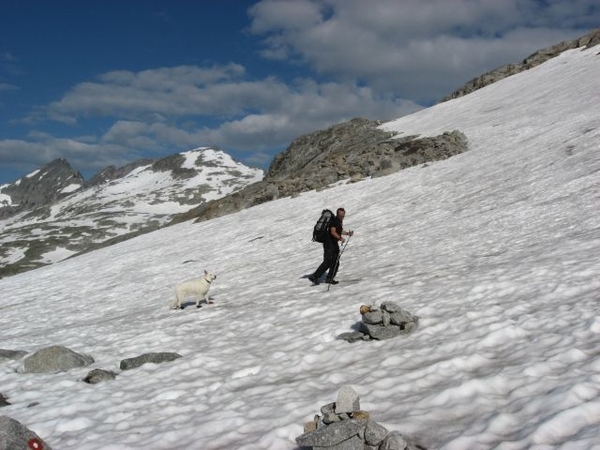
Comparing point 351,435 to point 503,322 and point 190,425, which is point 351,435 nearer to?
point 190,425

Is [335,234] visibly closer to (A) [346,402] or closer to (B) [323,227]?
(B) [323,227]

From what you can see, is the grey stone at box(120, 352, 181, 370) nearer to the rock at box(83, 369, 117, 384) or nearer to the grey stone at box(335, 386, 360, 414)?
the rock at box(83, 369, 117, 384)

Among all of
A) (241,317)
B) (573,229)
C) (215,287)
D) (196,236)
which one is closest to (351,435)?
(241,317)

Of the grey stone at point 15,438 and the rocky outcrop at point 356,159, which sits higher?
the rocky outcrop at point 356,159

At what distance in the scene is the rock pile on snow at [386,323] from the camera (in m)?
10.7

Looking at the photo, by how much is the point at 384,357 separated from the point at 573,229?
9.40 metres

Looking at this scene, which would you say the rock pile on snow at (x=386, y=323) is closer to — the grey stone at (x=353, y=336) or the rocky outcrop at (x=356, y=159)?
the grey stone at (x=353, y=336)

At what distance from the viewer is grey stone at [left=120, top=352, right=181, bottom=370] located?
38.2ft

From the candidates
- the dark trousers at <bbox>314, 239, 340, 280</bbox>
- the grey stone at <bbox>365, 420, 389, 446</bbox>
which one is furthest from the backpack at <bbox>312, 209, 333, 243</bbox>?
the grey stone at <bbox>365, 420, 389, 446</bbox>

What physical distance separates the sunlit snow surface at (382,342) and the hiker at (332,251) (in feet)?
2.13

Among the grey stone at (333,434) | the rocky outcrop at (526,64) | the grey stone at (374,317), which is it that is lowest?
the grey stone at (333,434)

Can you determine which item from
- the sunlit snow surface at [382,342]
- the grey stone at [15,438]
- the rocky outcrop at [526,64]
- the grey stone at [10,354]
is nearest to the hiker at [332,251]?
the sunlit snow surface at [382,342]

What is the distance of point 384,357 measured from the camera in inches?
376

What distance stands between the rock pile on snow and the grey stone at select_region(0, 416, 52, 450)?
6570mm
